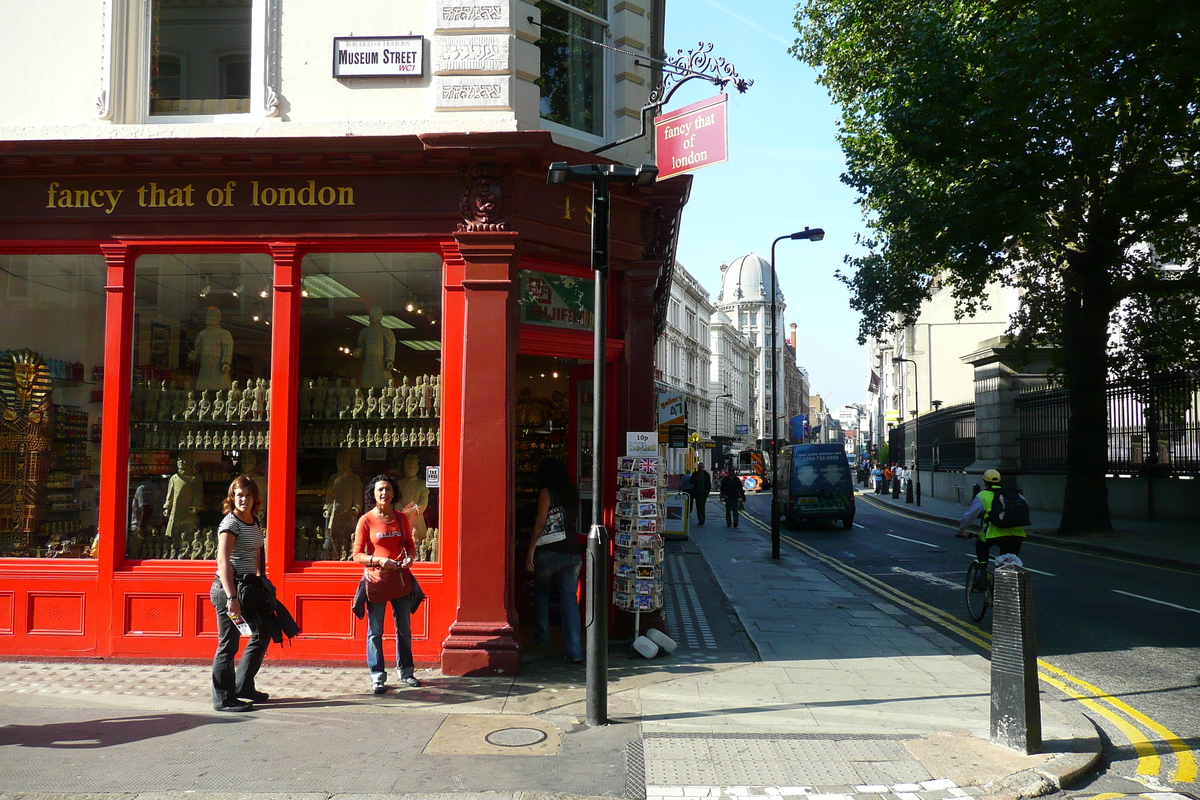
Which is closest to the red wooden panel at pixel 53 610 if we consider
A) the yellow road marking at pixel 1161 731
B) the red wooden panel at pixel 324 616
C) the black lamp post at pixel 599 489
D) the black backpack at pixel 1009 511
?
the red wooden panel at pixel 324 616

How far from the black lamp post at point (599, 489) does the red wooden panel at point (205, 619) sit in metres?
3.97

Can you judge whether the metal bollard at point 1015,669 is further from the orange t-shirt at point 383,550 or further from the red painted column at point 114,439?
the red painted column at point 114,439

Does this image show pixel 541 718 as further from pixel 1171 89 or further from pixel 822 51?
pixel 822 51

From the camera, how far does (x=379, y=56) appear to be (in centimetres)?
859

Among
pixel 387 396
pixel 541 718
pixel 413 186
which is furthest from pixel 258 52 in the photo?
pixel 541 718

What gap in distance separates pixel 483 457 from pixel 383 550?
130 cm

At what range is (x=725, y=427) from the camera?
92.8 m

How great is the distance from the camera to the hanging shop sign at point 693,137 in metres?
7.74

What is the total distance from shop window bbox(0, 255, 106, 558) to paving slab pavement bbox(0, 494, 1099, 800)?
56.6 inches

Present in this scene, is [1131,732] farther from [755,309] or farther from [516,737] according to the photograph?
[755,309]

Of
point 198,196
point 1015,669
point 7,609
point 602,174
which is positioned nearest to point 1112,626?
point 1015,669

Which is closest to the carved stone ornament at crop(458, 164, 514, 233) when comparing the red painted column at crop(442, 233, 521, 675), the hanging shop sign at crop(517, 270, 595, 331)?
the red painted column at crop(442, 233, 521, 675)

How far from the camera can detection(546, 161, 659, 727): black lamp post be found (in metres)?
6.35

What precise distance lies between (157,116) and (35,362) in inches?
113
